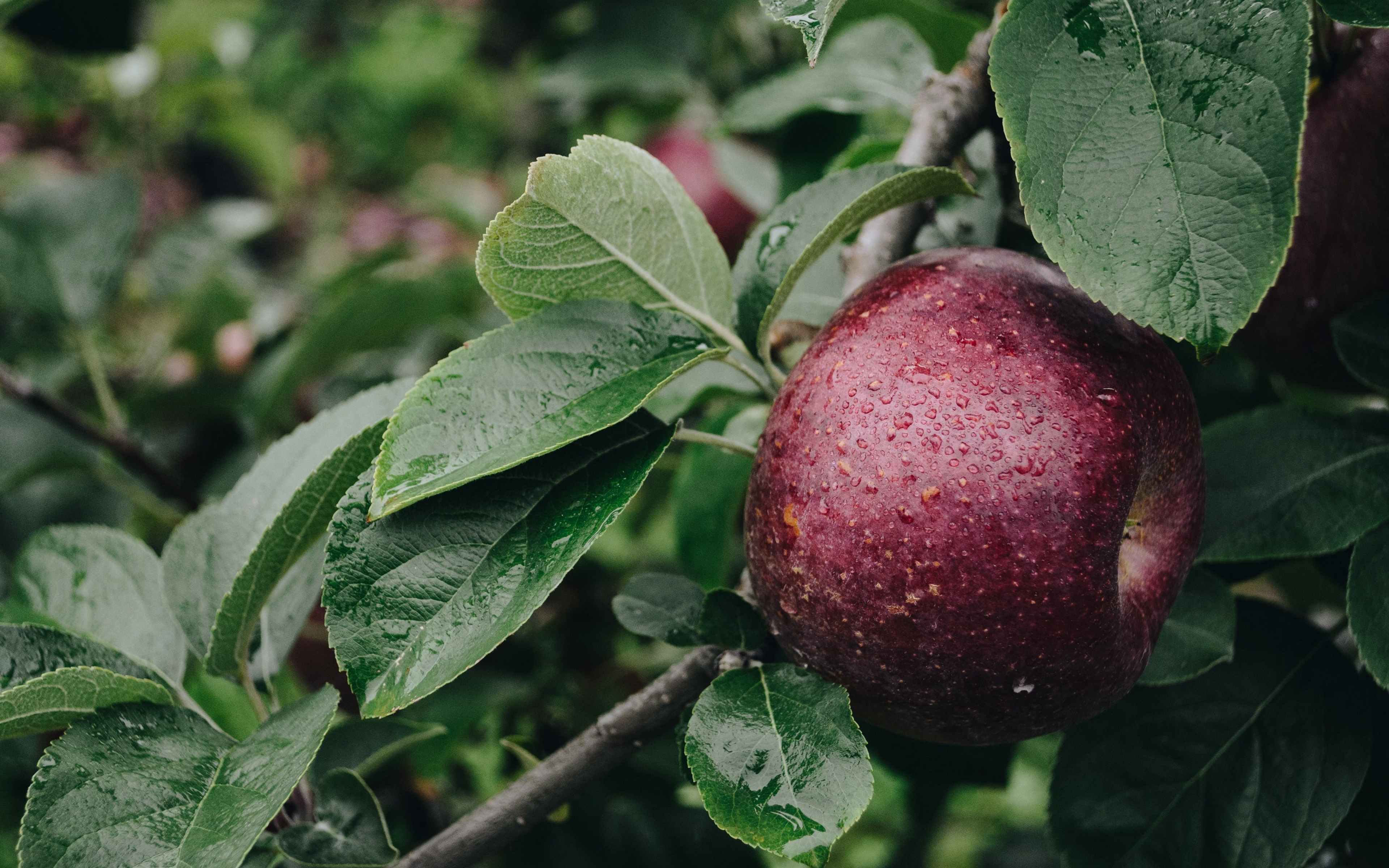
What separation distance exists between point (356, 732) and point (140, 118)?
5.35 ft

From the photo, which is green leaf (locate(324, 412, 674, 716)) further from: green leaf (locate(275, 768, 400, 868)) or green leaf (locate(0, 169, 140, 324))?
green leaf (locate(0, 169, 140, 324))

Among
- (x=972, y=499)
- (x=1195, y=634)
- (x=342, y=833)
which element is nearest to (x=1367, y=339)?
(x=1195, y=634)

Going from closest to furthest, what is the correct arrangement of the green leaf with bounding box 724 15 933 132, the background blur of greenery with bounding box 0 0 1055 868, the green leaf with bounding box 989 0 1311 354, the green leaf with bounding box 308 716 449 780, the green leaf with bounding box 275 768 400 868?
the green leaf with bounding box 989 0 1311 354 → the green leaf with bounding box 275 768 400 868 → the green leaf with bounding box 308 716 449 780 → the green leaf with bounding box 724 15 933 132 → the background blur of greenery with bounding box 0 0 1055 868

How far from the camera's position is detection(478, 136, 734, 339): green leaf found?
476 millimetres

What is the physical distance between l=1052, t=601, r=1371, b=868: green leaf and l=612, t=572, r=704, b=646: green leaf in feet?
0.95

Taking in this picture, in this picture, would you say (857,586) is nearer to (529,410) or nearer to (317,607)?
(529,410)

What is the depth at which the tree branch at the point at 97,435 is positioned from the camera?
0.93 meters

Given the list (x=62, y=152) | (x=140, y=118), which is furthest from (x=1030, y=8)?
(x=62, y=152)

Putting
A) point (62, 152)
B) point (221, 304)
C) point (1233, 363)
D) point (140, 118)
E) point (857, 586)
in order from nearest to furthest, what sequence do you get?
point (857, 586) < point (1233, 363) < point (221, 304) < point (140, 118) < point (62, 152)

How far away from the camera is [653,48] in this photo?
1.38 metres

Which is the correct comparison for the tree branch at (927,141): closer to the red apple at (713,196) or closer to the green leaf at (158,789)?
the green leaf at (158,789)

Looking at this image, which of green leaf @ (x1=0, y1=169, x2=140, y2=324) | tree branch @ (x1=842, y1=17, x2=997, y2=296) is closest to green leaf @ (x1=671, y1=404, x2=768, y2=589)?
tree branch @ (x1=842, y1=17, x2=997, y2=296)

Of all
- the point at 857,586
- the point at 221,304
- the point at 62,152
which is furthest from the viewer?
the point at 62,152

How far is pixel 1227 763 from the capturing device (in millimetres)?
618
